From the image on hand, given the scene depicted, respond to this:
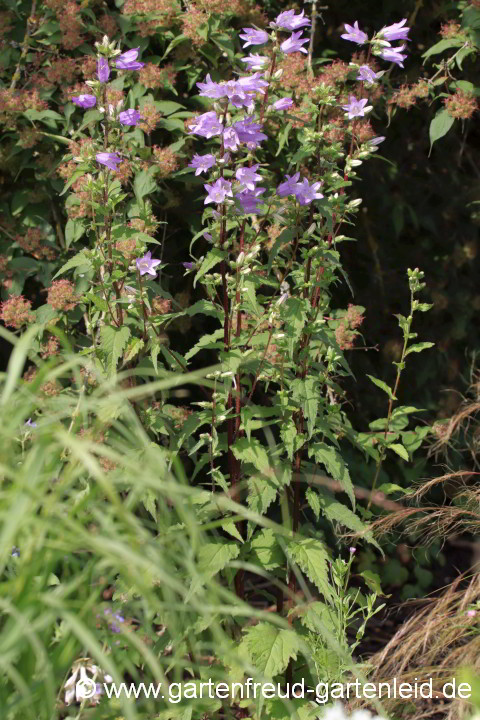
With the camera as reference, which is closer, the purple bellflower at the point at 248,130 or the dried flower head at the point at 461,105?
the purple bellflower at the point at 248,130

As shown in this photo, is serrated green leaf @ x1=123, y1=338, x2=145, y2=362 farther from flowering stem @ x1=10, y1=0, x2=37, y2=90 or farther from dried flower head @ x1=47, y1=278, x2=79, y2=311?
flowering stem @ x1=10, y1=0, x2=37, y2=90

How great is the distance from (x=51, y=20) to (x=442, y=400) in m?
2.12

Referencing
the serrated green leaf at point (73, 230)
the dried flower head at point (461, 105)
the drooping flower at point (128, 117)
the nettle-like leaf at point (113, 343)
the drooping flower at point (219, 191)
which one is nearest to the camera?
the drooping flower at point (219, 191)

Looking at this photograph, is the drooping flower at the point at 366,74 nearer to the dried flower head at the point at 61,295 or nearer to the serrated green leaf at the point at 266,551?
the dried flower head at the point at 61,295

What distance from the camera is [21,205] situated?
3.12 metres

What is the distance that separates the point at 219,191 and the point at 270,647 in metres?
1.11

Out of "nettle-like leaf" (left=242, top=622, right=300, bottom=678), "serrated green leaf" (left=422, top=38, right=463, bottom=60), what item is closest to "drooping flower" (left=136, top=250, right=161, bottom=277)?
"nettle-like leaf" (left=242, top=622, right=300, bottom=678)

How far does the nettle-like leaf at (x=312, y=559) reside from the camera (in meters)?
2.28

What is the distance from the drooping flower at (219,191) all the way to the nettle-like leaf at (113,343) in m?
0.42

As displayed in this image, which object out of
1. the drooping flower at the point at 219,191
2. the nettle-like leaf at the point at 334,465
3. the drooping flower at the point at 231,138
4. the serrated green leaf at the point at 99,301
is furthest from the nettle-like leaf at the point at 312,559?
the drooping flower at the point at 231,138

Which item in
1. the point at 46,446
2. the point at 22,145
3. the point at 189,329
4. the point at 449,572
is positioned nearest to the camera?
the point at 46,446

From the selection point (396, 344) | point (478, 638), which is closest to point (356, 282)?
point (396, 344)

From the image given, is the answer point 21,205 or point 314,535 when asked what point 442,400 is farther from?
point 21,205

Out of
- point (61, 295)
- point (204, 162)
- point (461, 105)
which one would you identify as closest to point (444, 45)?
point (461, 105)
